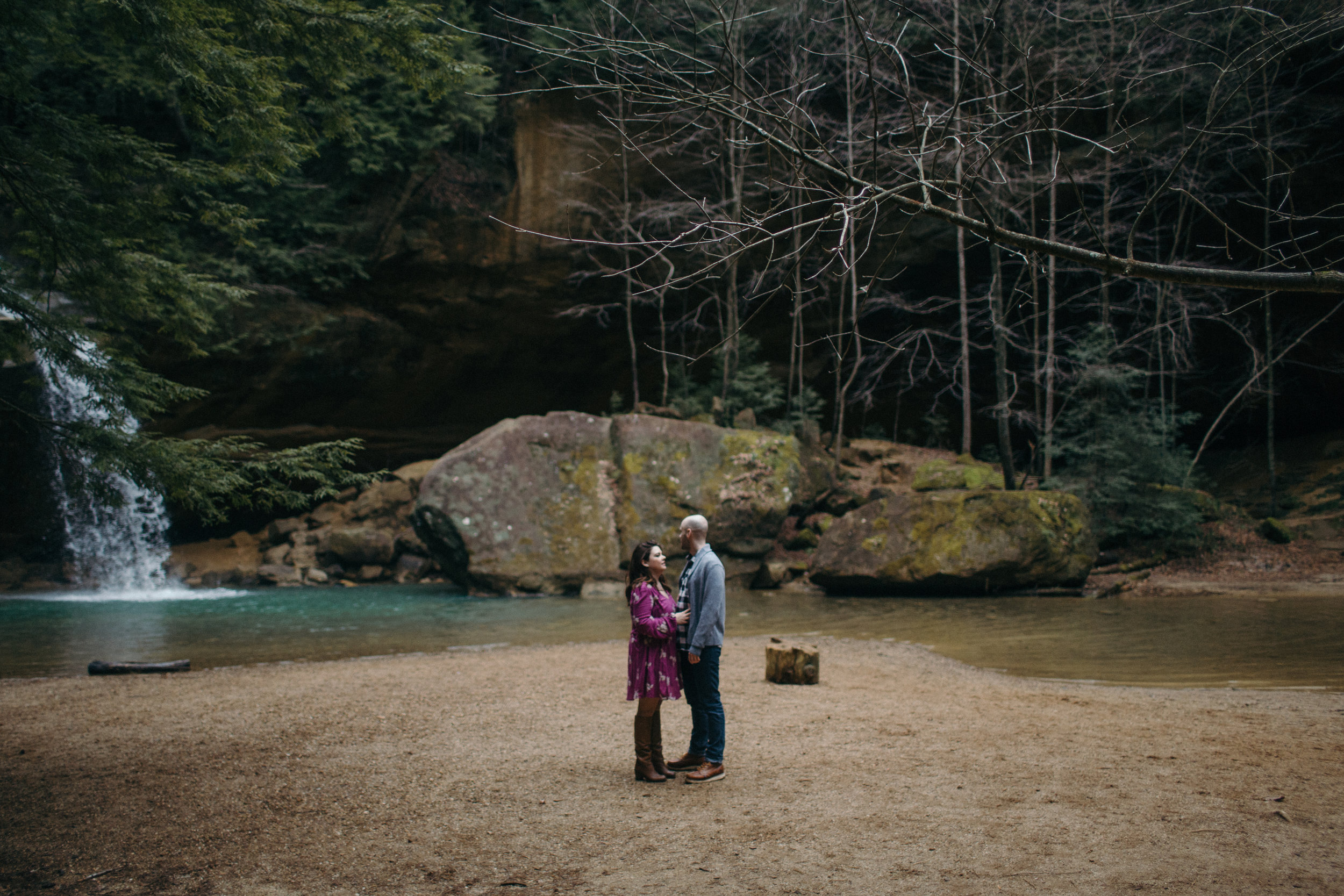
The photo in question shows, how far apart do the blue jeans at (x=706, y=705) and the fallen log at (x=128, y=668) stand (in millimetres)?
6807

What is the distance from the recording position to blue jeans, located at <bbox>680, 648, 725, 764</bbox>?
15.0 ft

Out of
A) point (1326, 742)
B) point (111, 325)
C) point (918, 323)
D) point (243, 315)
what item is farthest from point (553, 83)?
point (1326, 742)

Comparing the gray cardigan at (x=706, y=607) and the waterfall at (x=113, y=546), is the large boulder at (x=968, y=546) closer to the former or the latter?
the gray cardigan at (x=706, y=607)

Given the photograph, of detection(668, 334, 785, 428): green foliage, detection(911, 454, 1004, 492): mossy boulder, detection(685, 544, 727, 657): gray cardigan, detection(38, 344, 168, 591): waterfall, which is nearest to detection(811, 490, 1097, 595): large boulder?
detection(911, 454, 1004, 492): mossy boulder

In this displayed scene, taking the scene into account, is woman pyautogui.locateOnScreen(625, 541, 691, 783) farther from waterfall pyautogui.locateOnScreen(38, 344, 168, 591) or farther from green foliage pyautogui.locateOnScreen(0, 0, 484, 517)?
waterfall pyautogui.locateOnScreen(38, 344, 168, 591)

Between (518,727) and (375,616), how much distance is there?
8.15m

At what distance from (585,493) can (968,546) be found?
7750mm

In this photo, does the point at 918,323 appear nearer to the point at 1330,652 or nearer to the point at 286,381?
the point at 1330,652

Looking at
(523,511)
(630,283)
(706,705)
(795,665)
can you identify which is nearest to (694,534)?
(706,705)

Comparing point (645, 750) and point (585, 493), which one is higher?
point (585, 493)

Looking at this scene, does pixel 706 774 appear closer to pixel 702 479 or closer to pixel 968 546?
pixel 968 546

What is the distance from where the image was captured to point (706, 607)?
14.8 feet

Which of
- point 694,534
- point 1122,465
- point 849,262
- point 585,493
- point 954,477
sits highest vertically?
point 849,262

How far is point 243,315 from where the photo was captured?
63.6 feet
